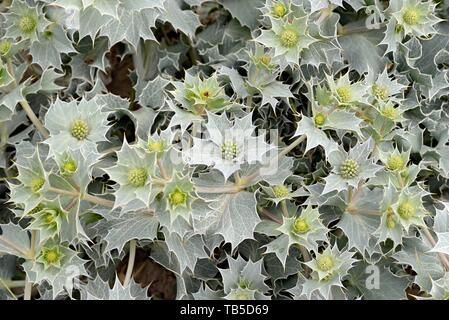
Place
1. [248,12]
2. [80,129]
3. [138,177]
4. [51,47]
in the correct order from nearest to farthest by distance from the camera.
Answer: [138,177] < [80,129] < [51,47] < [248,12]

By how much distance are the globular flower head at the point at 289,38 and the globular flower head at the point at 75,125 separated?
1.72 feet

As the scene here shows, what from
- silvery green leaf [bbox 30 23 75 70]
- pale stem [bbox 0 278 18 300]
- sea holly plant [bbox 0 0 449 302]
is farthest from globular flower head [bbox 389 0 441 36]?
pale stem [bbox 0 278 18 300]

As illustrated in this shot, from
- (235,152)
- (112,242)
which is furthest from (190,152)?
(112,242)

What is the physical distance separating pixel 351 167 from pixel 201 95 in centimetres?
47

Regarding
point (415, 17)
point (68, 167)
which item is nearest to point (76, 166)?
point (68, 167)

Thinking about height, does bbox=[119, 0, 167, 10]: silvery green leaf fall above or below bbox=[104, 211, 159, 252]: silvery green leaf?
above

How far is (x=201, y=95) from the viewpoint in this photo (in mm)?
1675

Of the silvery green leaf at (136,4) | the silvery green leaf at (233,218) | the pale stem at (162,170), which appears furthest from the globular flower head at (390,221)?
the silvery green leaf at (136,4)

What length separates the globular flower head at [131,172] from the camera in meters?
1.47

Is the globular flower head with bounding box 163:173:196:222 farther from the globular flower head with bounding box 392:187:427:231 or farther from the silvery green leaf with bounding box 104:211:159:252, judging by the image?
the globular flower head with bounding box 392:187:427:231

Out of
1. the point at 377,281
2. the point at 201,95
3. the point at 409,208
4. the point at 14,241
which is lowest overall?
the point at 377,281

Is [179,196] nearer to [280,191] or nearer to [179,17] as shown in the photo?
[280,191]

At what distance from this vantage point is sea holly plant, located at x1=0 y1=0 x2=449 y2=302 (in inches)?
62.2
